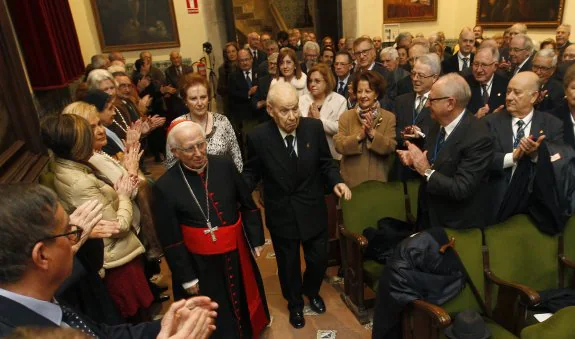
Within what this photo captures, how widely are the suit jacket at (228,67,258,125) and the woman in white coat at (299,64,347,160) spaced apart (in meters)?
2.94

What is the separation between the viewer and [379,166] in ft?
12.3

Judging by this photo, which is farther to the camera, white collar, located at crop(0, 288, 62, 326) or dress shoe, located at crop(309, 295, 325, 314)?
dress shoe, located at crop(309, 295, 325, 314)

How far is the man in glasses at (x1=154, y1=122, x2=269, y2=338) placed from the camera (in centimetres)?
258

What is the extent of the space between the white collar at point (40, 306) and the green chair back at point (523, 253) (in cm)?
252

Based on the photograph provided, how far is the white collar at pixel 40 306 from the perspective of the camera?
1265mm

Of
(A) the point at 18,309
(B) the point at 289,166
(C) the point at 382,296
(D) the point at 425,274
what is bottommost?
(C) the point at 382,296

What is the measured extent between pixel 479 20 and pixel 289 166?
9.53 metres

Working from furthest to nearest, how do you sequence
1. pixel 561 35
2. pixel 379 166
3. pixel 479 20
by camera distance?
pixel 479 20
pixel 561 35
pixel 379 166

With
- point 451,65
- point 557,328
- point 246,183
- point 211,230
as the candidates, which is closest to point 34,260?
point 211,230

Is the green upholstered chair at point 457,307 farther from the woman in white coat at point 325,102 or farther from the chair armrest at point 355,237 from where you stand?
the woman in white coat at point 325,102

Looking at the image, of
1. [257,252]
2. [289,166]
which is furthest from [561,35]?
[257,252]

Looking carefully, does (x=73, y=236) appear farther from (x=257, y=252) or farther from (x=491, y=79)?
(x=491, y=79)

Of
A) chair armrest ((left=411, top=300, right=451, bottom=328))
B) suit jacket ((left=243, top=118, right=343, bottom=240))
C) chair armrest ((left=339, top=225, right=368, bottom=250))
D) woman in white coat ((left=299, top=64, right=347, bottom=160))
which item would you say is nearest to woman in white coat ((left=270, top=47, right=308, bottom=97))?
woman in white coat ((left=299, top=64, right=347, bottom=160))

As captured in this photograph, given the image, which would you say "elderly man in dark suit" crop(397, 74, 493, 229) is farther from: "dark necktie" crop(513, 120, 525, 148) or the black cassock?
the black cassock
